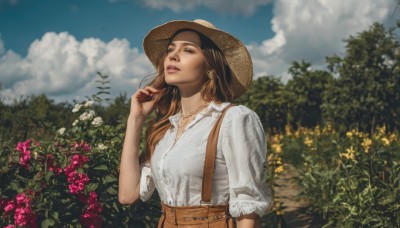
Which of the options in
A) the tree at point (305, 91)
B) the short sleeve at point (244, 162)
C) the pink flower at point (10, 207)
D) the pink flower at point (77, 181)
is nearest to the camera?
the short sleeve at point (244, 162)

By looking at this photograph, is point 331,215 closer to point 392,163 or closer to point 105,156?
point 392,163

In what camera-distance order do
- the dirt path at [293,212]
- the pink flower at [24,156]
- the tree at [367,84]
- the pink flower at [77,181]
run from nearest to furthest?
the pink flower at [77,181], the pink flower at [24,156], the dirt path at [293,212], the tree at [367,84]

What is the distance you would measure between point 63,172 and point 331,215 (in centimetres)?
372

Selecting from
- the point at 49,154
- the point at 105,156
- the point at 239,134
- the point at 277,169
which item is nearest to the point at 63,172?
the point at 49,154

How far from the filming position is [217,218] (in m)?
2.27

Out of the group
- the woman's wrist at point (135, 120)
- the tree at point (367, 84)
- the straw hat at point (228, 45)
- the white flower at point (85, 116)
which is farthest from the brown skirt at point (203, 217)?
the tree at point (367, 84)

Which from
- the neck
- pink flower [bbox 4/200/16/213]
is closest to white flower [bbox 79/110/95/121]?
pink flower [bbox 4/200/16/213]

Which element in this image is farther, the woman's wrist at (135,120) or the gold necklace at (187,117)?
the woman's wrist at (135,120)

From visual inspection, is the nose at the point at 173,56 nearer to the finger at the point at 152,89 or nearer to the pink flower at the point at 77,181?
the finger at the point at 152,89

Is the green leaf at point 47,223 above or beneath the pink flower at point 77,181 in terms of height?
beneath

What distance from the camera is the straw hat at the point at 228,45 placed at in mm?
2604

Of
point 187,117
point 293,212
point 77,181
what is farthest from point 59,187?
point 293,212

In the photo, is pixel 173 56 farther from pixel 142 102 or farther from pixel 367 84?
pixel 367 84

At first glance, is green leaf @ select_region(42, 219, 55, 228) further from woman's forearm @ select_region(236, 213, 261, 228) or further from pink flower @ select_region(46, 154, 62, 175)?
woman's forearm @ select_region(236, 213, 261, 228)
